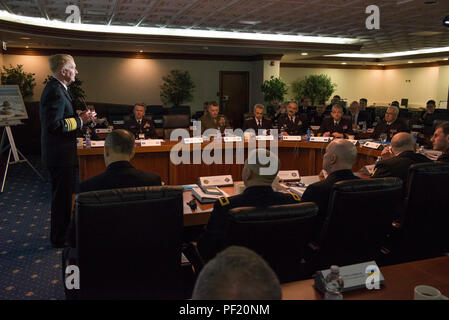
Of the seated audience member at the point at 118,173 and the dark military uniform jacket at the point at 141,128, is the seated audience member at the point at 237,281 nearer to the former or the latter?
the seated audience member at the point at 118,173

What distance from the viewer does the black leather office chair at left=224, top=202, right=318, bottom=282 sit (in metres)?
1.67

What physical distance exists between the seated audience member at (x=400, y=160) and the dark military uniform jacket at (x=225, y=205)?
143 centimetres

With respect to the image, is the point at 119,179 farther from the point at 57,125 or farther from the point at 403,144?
the point at 403,144

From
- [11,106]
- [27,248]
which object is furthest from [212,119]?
[27,248]

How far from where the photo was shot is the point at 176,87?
1184 cm

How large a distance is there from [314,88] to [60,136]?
1289 centimetres

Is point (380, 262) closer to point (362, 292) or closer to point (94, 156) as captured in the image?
point (362, 292)

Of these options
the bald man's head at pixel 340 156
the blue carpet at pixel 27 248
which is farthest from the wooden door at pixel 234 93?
the bald man's head at pixel 340 156

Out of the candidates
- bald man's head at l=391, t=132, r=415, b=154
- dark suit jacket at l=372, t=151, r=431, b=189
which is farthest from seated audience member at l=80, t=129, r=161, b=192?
bald man's head at l=391, t=132, r=415, b=154

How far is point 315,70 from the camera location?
15609 mm

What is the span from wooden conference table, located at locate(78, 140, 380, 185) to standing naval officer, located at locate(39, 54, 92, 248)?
46.4 inches

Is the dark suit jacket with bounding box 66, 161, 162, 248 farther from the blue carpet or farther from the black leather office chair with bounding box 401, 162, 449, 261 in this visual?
the black leather office chair with bounding box 401, 162, 449, 261

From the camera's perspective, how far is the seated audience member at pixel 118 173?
226 cm
